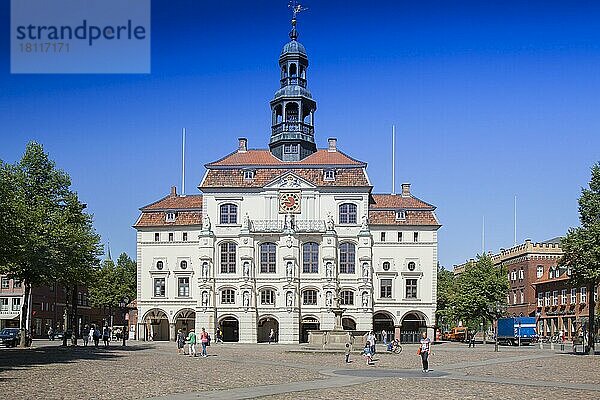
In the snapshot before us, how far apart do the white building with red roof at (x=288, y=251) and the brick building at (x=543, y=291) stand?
821 inches

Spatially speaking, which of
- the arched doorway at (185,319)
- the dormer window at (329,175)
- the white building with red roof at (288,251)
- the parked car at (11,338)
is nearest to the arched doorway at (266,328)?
the white building with red roof at (288,251)

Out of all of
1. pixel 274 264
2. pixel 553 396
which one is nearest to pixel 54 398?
pixel 553 396

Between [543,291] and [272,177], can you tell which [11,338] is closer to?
[272,177]

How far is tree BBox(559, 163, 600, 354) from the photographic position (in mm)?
56219

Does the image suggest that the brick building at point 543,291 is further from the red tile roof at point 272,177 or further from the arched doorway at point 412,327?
the red tile roof at point 272,177

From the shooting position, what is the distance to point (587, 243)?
5634cm

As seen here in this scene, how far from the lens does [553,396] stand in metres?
27.9

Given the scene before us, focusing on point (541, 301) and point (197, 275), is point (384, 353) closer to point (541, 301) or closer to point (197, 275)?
point (197, 275)

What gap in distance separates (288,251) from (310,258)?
298 centimetres

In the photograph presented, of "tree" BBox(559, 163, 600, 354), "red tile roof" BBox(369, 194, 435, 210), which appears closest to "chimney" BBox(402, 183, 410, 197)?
"red tile roof" BBox(369, 194, 435, 210)

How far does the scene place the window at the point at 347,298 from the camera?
291 ft

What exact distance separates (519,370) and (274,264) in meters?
49.2

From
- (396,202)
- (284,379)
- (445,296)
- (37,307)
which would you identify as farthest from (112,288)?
(284,379)

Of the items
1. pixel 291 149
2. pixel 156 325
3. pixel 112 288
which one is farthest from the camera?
pixel 112 288
